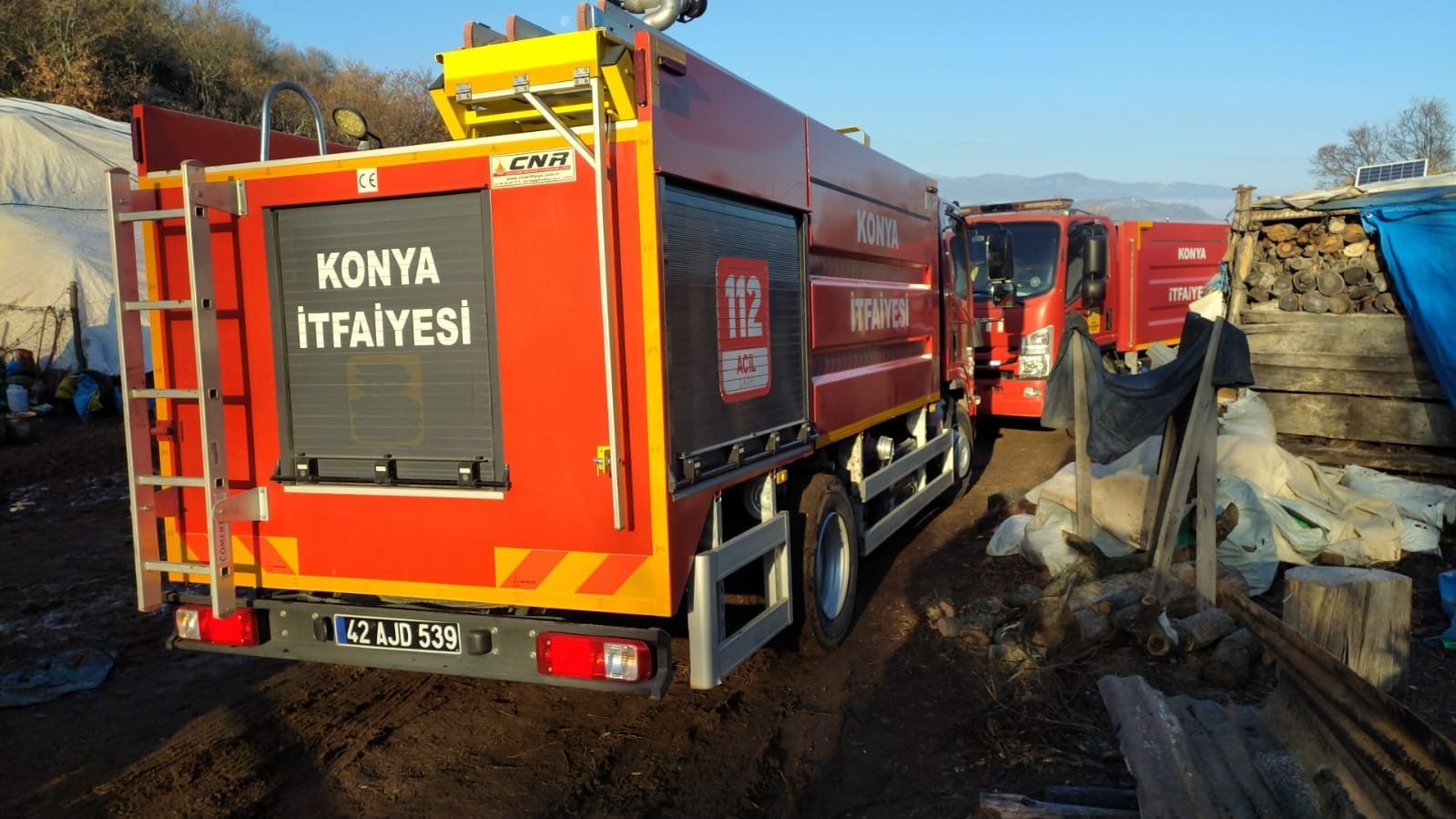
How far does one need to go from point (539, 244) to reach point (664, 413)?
799mm

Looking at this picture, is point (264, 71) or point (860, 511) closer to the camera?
point (860, 511)

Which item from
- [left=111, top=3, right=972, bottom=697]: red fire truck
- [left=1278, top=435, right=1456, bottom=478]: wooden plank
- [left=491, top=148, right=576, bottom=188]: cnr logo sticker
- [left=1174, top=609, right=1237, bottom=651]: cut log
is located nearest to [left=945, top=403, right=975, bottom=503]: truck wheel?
[left=1278, top=435, right=1456, bottom=478]: wooden plank

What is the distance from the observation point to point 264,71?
29578mm

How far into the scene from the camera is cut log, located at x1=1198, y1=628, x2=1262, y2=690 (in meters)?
4.86

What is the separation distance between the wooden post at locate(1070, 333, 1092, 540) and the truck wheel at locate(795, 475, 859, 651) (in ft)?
5.72

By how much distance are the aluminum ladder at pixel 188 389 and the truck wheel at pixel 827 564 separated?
2536 millimetres

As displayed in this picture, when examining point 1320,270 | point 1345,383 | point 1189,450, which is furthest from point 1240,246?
point 1189,450

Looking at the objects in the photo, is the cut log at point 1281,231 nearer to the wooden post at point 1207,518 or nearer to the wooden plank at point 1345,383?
the wooden plank at point 1345,383

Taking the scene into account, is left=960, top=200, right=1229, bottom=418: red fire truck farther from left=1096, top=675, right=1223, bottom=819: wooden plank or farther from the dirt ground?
left=1096, top=675, right=1223, bottom=819: wooden plank

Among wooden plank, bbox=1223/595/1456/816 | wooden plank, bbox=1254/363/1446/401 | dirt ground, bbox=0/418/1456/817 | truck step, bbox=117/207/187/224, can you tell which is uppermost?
truck step, bbox=117/207/187/224

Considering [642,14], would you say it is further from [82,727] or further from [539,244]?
[82,727]

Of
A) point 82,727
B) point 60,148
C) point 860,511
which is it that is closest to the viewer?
point 82,727

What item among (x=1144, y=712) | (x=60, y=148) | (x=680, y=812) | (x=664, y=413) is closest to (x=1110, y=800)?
(x=1144, y=712)

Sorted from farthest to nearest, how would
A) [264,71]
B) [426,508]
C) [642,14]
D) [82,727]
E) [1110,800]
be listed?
[264,71], [642,14], [82,727], [426,508], [1110,800]
